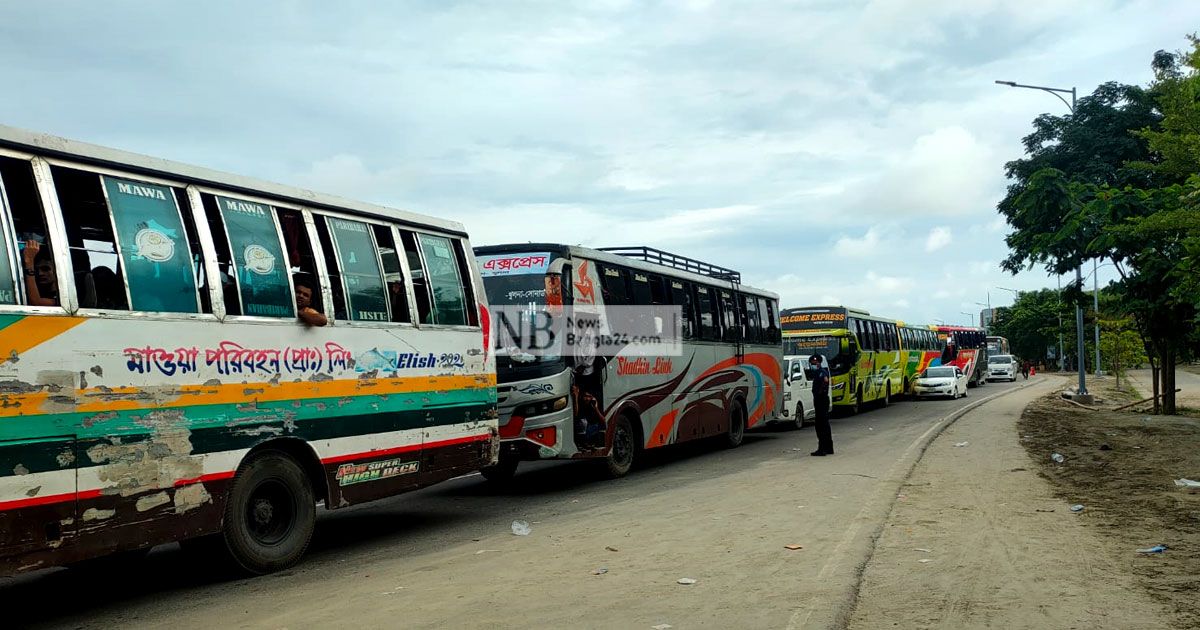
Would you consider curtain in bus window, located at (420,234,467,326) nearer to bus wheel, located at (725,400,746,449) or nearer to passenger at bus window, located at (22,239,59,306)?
passenger at bus window, located at (22,239,59,306)

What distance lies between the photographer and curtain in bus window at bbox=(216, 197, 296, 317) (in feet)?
25.0

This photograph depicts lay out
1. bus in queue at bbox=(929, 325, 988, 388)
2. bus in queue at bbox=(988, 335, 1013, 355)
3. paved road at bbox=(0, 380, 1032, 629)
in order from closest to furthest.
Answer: paved road at bbox=(0, 380, 1032, 629) < bus in queue at bbox=(929, 325, 988, 388) < bus in queue at bbox=(988, 335, 1013, 355)

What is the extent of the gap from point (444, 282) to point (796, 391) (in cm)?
1600

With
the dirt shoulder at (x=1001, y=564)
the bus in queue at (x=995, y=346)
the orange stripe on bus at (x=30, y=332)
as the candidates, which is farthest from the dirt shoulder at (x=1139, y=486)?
the bus in queue at (x=995, y=346)

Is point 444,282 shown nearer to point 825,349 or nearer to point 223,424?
point 223,424

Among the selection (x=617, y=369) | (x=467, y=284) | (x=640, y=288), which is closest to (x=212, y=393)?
(x=467, y=284)

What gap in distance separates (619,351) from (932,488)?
15.2ft

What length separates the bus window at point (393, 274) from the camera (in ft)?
30.2

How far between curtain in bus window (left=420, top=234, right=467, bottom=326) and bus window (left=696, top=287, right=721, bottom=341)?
7.67m

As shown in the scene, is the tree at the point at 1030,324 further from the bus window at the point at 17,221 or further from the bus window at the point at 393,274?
the bus window at the point at 17,221

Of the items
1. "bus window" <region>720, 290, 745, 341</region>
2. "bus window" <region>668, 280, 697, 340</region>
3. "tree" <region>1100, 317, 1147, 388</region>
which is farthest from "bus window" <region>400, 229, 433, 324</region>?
"tree" <region>1100, 317, 1147, 388</region>

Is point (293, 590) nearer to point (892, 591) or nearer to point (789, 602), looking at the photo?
point (789, 602)

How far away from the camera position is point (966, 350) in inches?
2185

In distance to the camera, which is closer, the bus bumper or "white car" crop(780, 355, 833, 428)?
the bus bumper
